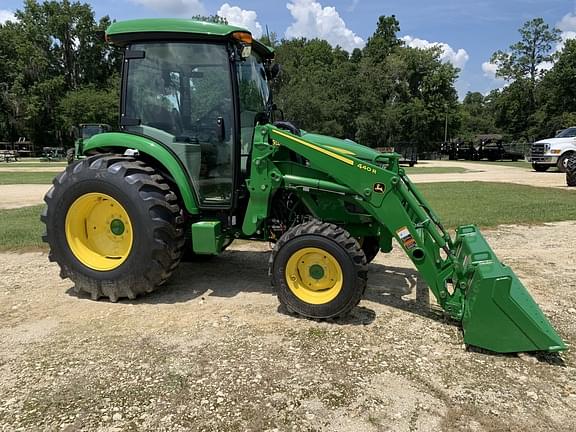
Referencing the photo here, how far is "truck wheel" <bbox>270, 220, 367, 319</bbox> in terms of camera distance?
4.07 meters

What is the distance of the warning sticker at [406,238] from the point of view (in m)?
4.14

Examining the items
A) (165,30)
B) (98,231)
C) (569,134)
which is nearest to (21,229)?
(98,231)

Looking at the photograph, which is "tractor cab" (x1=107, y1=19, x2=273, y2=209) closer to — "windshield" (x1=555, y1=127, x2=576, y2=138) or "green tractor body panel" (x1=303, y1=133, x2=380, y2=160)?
"green tractor body panel" (x1=303, y1=133, x2=380, y2=160)

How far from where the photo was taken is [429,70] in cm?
5962

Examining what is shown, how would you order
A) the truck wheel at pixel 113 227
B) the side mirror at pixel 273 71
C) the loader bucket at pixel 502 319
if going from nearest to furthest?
the loader bucket at pixel 502 319 → the truck wheel at pixel 113 227 → the side mirror at pixel 273 71

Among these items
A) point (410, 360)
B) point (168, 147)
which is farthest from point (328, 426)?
point (168, 147)

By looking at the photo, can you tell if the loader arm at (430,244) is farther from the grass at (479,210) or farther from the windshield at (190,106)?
the grass at (479,210)

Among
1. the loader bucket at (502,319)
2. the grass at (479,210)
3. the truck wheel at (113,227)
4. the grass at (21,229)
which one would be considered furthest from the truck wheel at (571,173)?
the grass at (21,229)

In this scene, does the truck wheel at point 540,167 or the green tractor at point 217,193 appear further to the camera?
the truck wheel at point 540,167

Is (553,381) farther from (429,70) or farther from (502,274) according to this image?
(429,70)

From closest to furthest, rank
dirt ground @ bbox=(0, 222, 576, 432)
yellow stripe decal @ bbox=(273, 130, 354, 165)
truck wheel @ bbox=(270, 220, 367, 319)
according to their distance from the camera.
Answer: dirt ground @ bbox=(0, 222, 576, 432), truck wheel @ bbox=(270, 220, 367, 319), yellow stripe decal @ bbox=(273, 130, 354, 165)

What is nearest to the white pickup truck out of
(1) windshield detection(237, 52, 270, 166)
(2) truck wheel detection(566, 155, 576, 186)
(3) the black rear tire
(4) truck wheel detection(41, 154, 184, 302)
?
(3) the black rear tire

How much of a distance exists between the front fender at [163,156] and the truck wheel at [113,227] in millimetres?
122

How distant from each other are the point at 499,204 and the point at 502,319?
885cm
